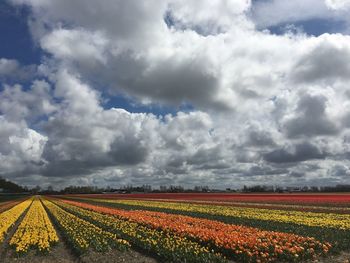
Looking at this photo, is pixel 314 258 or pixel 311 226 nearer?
pixel 314 258

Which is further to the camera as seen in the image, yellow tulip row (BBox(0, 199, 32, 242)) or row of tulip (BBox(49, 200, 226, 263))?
yellow tulip row (BBox(0, 199, 32, 242))

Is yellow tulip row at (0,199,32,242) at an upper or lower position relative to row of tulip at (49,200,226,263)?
lower

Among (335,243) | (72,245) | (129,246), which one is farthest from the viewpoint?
(72,245)

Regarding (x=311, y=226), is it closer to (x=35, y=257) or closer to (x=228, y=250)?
(x=228, y=250)

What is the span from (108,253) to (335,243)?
1093 centimetres

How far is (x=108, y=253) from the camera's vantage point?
1772 cm

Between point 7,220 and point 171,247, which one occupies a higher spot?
point 171,247

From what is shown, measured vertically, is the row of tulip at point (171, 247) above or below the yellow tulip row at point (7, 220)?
above

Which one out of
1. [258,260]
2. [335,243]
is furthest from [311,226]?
[258,260]

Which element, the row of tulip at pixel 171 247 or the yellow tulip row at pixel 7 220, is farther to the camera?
the yellow tulip row at pixel 7 220

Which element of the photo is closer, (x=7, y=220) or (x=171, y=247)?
(x=171, y=247)

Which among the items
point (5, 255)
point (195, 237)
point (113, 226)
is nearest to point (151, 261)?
point (195, 237)

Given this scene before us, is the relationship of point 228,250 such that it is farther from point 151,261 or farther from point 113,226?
point 113,226

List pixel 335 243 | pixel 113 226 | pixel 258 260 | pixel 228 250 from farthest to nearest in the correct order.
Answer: pixel 113 226 → pixel 335 243 → pixel 228 250 → pixel 258 260
